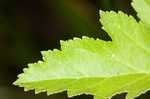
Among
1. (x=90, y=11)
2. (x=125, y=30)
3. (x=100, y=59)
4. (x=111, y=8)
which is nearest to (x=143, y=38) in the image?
(x=125, y=30)

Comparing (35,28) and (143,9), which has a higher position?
(35,28)

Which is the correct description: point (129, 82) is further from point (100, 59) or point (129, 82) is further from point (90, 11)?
point (90, 11)

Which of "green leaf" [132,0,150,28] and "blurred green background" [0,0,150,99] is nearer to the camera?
"green leaf" [132,0,150,28]

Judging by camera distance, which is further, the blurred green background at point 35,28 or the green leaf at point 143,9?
the blurred green background at point 35,28

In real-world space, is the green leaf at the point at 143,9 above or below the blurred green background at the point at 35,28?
below
